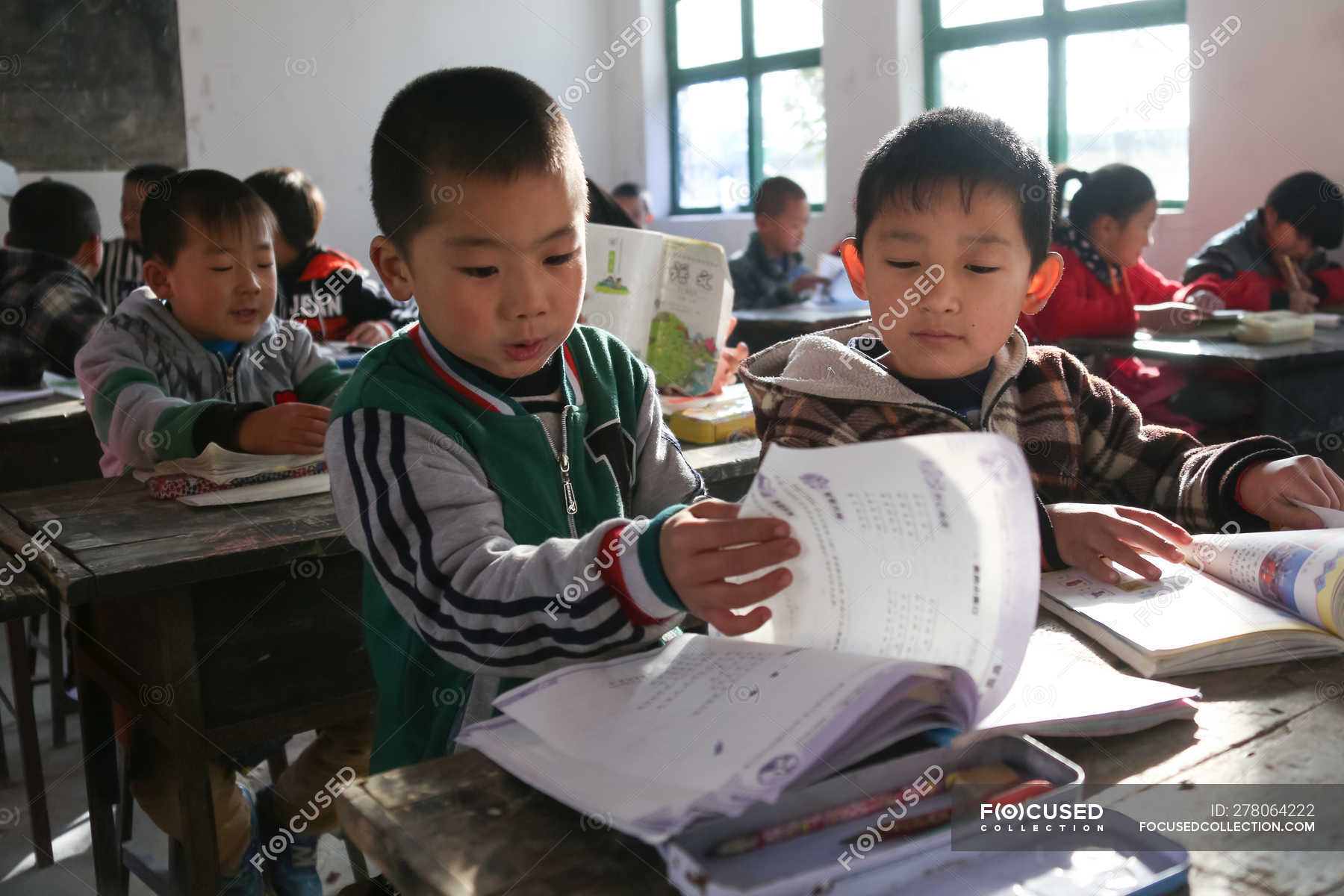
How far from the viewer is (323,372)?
201 centimetres

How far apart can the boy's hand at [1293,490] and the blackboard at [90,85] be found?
264 inches

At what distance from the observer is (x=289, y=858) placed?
5.36ft

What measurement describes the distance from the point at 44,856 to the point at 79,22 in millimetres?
5749

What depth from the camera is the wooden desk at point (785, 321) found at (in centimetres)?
452

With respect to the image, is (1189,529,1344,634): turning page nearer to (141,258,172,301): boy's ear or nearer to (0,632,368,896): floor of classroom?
(0,632,368,896): floor of classroom

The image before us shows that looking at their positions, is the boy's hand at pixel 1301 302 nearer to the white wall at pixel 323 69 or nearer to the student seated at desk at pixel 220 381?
the student seated at desk at pixel 220 381

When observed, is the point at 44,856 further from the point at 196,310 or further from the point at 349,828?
the point at 349,828

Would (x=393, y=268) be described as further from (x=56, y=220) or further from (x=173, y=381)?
(x=56, y=220)

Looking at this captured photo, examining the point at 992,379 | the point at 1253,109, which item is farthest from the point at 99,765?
the point at 1253,109

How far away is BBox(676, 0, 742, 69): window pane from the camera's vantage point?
800 centimetres

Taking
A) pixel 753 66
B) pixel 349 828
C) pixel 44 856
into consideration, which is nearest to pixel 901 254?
pixel 349 828

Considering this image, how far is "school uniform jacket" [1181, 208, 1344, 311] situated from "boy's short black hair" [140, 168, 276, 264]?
3348 millimetres

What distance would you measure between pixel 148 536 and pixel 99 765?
1.41 feet

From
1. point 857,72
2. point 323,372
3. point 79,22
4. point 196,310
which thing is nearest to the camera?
point 196,310
